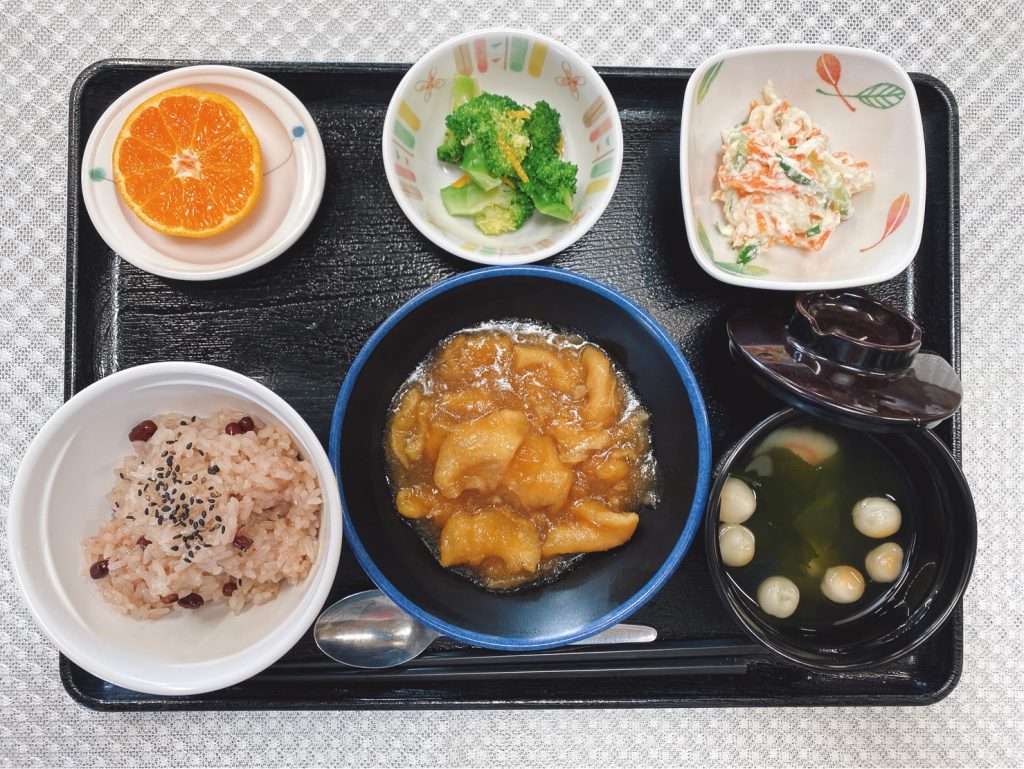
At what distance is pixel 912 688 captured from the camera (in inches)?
86.8

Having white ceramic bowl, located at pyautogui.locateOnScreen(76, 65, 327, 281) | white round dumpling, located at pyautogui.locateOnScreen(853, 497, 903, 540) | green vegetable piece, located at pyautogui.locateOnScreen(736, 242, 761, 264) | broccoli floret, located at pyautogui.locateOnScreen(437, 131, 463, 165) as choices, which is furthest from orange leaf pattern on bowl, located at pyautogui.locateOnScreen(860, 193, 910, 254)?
white ceramic bowl, located at pyautogui.locateOnScreen(76, 65, 327, 281)

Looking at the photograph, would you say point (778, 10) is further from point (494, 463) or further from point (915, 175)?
point (494, 463)

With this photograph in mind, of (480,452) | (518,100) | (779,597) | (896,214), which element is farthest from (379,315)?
(896,214)

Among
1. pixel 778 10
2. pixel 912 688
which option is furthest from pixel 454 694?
pixel 778 10

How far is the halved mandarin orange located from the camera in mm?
2000

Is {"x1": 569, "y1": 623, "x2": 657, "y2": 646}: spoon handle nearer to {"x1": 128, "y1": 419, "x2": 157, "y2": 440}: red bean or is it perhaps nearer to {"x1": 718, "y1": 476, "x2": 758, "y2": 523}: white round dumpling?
{"x1": 718, "y1": 476, "x2": 758, "y2": 523}: white round dumpling

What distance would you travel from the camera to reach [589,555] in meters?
2.09

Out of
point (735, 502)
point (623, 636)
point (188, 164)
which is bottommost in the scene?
point (623, 636)

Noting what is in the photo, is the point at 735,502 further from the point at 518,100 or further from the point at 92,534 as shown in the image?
the point at 92,534

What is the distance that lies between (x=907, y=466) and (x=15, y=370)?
2.94 meters

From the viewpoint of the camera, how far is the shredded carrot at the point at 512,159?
2.02 metres

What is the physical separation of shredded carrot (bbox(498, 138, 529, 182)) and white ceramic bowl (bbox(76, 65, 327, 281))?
0.56 m

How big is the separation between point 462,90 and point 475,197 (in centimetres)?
34

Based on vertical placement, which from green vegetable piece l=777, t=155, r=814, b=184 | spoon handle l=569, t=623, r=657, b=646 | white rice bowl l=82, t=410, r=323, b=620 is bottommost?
spoon handle l=569, t=623, r=657, b=646
